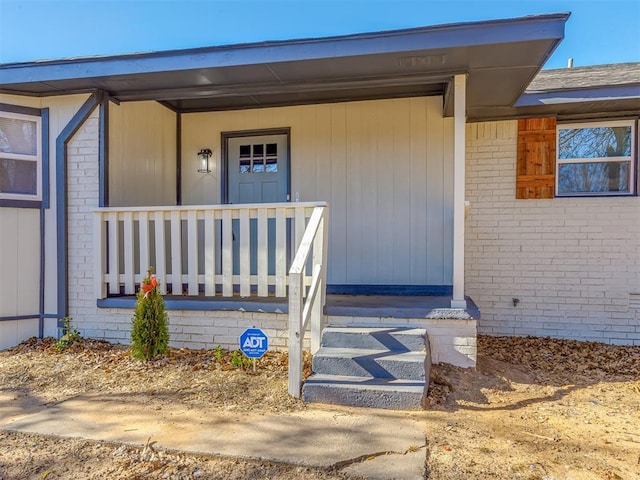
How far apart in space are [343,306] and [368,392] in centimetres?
109

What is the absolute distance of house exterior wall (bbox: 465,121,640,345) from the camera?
16.4ft

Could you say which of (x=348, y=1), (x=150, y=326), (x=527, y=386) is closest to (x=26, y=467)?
(x=150, y=326)

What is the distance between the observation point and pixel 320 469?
2.03 metres

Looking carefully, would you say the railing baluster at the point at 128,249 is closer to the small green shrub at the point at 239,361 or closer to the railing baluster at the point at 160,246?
the railing baluster at the point at 160,246

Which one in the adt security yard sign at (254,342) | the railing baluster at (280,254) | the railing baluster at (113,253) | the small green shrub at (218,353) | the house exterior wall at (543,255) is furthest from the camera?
the house exterior wall at (543,255)

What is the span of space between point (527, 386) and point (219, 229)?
4.01 meters

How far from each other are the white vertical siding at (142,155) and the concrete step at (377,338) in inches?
114

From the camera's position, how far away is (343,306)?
381 centimetres

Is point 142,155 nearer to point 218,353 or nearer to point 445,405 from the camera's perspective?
point 218,353

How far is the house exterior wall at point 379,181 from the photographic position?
5070mm

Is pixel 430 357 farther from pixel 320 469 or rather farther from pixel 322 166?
pixel 322 166

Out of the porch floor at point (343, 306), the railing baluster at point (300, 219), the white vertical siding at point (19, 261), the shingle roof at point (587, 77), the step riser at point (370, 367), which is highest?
the shingle roof at point (587, 77)

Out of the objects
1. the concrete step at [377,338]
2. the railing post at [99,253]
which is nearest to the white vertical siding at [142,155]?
the railing post at [99,253]

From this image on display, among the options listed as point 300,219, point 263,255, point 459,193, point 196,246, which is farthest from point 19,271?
point 459,193
